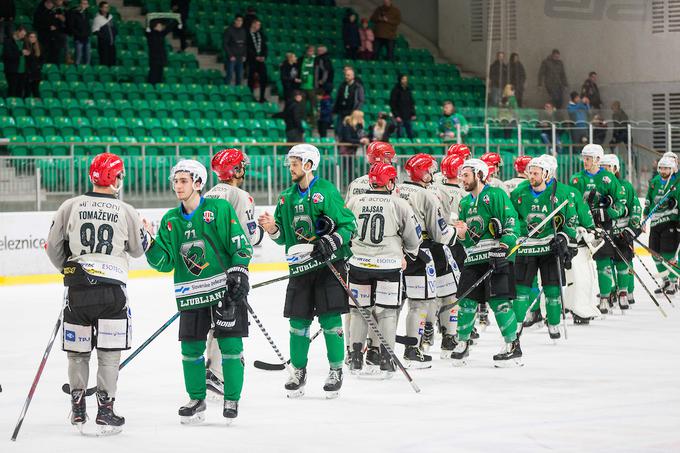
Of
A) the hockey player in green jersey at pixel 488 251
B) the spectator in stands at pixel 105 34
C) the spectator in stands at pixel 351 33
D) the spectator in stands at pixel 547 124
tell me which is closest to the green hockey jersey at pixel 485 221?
the hockey player in green jersey at pixel 488 251

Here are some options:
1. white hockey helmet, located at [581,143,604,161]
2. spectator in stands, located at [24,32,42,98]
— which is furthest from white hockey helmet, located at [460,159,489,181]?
spectator in stands, located at [24,32,42,98]

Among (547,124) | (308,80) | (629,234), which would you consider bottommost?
(629,234)

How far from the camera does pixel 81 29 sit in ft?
59.8

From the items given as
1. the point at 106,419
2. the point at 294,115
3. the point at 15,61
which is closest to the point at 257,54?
the point at 294,115

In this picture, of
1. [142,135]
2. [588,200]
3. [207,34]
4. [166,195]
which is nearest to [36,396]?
[588,200]

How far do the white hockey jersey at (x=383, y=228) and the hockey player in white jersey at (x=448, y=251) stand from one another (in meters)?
1.17

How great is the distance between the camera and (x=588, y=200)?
11672mm

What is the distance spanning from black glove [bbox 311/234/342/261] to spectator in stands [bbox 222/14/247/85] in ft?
41.0

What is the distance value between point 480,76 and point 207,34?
6.08 metres

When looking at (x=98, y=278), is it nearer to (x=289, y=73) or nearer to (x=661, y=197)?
(x=661, y=197)

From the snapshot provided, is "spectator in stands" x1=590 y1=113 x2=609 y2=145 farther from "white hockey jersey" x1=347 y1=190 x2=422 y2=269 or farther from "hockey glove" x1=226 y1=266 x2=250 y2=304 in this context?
"hockey glove" x1=226 y1=266 x2=250 y2=304

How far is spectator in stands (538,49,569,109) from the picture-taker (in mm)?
19672

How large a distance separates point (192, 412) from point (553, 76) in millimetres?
14586

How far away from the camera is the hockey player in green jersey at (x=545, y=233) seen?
32.4 ft
